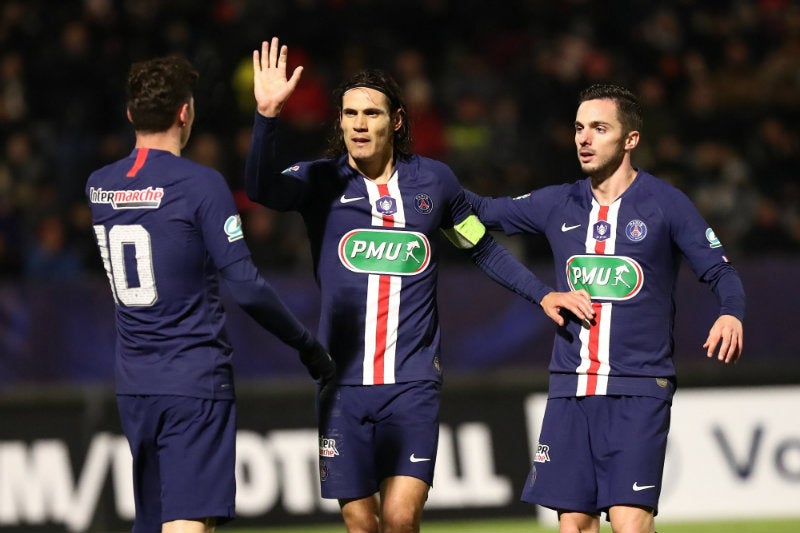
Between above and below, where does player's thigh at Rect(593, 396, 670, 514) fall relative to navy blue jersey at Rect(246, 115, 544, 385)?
below

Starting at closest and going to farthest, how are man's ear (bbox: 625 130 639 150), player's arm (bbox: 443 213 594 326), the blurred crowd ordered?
man's ear (bbox: 625 130 639 150) → player's arm (bbox: 443 213 594 326) → the blurred crowd

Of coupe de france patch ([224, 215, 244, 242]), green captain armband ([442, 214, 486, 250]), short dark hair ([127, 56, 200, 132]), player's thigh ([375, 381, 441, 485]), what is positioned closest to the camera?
coupe de france patch ([224, 215, 244, 242])

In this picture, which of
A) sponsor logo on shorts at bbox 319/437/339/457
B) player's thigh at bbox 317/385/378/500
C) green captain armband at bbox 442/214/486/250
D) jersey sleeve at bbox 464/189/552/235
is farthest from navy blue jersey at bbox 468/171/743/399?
sponsor logo on shorts at bbox 319/437/339/457

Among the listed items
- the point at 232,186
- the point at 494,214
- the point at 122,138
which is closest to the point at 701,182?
the point at 232,186

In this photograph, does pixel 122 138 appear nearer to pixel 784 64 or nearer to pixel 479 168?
pixel 479 168

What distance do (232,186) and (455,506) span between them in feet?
11.7

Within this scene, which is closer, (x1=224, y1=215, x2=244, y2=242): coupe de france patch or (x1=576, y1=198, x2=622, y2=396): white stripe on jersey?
(x1=224, y1=215, x2=244, y2=242): coupe de france patch

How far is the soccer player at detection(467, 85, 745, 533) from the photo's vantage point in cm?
584

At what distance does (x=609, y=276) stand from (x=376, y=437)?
1213 millimetres

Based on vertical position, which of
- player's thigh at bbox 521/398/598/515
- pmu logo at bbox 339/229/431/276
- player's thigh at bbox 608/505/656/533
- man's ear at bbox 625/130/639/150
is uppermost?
man's ear at bbox 625/130/639/150

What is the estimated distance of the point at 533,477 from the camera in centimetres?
604

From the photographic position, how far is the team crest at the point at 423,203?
6070 millimetres

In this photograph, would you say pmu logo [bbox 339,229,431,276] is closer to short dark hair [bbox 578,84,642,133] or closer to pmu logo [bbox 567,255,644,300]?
pmu logo [bbox 567,255,644,300]

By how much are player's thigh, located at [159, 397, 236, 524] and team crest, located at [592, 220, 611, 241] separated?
1.81m
